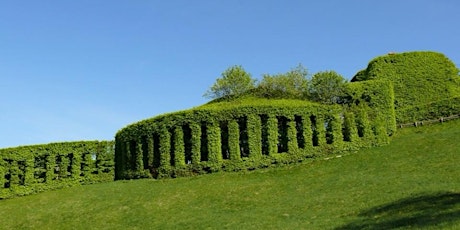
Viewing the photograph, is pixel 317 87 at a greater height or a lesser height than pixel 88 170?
greater

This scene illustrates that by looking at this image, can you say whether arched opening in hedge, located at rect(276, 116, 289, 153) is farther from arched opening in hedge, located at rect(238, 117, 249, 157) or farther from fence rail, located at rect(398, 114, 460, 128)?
fence rail, located at rect(398, 114, 460, 128)

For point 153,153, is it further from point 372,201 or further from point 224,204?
point 372,201

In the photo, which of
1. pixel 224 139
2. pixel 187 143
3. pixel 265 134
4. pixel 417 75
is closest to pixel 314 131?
pixel 265 134

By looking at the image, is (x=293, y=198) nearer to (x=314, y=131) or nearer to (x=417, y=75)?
(x=314, y=131)

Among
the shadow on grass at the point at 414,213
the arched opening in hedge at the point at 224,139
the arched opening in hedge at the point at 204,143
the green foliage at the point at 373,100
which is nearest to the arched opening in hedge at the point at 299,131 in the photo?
the green foliage at the point at 373,100

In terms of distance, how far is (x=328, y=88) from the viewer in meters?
46.3

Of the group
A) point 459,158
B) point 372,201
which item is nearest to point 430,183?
point 372,201

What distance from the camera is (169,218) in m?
29.2

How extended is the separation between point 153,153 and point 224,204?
49.7ft

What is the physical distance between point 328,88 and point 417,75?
1544 cm

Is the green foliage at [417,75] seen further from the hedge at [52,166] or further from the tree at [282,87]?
the hedge at [52,166]

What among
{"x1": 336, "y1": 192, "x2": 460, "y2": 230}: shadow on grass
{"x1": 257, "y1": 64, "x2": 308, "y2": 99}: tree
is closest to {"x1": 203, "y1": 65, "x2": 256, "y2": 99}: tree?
{"x1": 257, "y1": 64, "x2": 308, "y2": 99}: tree

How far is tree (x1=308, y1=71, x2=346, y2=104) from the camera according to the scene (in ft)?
152

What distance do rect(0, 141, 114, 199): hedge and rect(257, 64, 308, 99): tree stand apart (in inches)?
659
